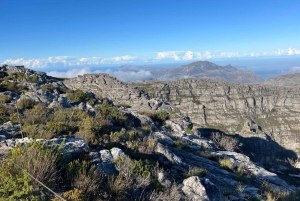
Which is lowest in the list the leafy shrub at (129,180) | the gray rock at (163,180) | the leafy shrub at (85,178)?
the gray rock at (163,180)

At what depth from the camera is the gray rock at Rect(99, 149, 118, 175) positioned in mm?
6679

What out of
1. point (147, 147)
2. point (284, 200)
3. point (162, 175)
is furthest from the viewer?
point (147, 147)

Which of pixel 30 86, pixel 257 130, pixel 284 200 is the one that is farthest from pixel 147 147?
pixel 257 130

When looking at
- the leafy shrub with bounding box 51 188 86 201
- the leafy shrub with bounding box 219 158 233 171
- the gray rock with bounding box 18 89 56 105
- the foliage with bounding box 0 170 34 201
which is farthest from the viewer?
the gray rock with bounding box 18 89 56 105

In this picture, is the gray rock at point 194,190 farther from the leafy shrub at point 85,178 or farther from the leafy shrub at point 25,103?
the leafy shrub at point 25,103

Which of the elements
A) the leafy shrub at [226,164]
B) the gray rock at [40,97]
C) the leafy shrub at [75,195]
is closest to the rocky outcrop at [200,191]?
Result: the leafy shrub at [75,195]

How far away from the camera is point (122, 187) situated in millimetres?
5703

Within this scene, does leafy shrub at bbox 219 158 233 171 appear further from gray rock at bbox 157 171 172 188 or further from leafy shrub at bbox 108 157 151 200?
leafy shrub at bbox 108 157 151 200

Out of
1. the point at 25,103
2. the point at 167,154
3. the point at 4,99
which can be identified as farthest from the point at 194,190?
the point at 4,99

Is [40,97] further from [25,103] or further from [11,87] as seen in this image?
[11,87]

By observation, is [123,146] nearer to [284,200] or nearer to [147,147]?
[147,147]

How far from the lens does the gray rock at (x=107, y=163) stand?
668 cm

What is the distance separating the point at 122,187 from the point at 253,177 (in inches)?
299

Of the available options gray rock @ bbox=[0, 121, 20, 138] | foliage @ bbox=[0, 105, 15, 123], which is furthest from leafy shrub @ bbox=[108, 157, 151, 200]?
foliage @ bbox=[0, 105, 15, 123]
